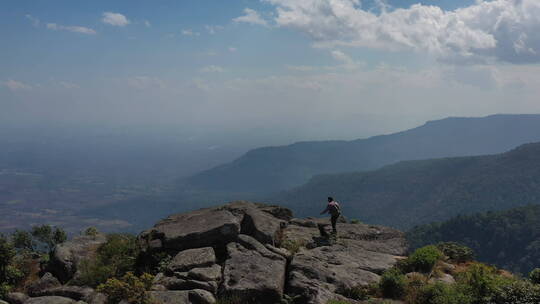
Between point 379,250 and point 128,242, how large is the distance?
14276mm

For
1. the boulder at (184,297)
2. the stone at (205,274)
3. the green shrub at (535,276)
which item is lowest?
the green shrub at (535,276)

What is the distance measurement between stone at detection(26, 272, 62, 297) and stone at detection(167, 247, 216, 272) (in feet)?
21.8

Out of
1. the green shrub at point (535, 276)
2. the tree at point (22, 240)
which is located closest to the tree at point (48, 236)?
the tree at point (22, 240)

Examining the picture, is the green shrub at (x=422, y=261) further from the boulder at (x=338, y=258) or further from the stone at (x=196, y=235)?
the stone at (x=196, y=235)

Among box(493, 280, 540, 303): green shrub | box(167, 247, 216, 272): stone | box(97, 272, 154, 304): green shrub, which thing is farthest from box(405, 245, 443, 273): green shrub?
box(97, 272, 154, 304): green shrub

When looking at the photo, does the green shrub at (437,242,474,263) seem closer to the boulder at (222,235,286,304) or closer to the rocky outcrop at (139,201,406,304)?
the rocky outcrop at (139,201,406,304)

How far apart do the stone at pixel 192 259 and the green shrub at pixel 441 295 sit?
913cm

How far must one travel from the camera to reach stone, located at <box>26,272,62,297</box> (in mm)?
19250

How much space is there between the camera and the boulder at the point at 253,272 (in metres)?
15.1

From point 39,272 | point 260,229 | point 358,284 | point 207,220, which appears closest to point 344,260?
point 358,284

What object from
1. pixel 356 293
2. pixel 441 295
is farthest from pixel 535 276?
pixel 356 293

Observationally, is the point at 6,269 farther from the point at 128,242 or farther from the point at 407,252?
the point at 407,252

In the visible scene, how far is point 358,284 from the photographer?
1684cm

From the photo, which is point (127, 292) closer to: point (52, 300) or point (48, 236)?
point (52, 300)
